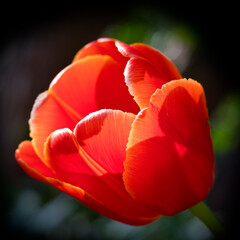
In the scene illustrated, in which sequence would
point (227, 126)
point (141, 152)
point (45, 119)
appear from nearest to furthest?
point (141, 152) < point (45, 119) < point (227, 126)

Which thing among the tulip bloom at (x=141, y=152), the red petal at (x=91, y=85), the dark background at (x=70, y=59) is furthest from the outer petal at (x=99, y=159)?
the dark background at (x=70, y=59)

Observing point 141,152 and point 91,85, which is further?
point 91,85

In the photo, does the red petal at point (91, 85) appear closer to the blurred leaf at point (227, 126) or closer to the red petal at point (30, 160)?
the red petal at point (30, 160)

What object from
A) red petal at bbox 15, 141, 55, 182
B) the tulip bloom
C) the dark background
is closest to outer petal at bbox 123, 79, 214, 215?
the tulip bloom

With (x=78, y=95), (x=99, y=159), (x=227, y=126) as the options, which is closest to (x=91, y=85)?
(x=78, y=95)

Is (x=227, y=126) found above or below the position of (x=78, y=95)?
below

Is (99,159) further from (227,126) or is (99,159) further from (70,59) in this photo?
(70,59)

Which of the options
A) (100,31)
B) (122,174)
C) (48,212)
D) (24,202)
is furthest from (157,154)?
(100,31)
